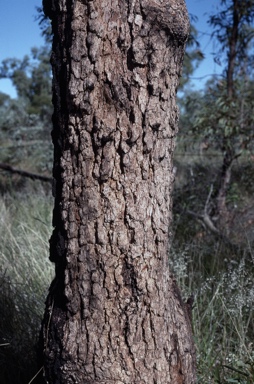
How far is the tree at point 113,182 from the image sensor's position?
1.75 metres

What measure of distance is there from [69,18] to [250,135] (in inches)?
169

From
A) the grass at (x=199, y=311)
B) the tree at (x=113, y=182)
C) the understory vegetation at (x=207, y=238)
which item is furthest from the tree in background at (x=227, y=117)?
the tree at (x=113, y=182)

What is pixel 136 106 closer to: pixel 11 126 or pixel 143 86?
pixel 143 86

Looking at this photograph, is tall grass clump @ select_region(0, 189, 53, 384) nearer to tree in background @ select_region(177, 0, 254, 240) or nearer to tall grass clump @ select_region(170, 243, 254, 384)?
tall grass clump @ select_region(170, 243, 254, 384)

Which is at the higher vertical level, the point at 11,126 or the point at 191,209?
the point at 11,126

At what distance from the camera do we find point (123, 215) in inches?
71.3

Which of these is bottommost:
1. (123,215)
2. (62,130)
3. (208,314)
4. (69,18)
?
(208,314)

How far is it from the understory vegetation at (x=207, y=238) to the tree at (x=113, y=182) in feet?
1.35

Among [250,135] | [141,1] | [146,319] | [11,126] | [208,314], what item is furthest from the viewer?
[11,126]

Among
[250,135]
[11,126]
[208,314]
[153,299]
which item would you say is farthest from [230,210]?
[11,126]

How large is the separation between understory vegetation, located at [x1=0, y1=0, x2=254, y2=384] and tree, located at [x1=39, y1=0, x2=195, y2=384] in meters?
0.41

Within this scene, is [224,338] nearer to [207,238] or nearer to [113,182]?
[113,182]

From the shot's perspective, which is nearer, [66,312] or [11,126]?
[66,312]

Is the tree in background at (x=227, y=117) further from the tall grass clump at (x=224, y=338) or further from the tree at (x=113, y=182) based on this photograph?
the tree at (x=113, y=182)
